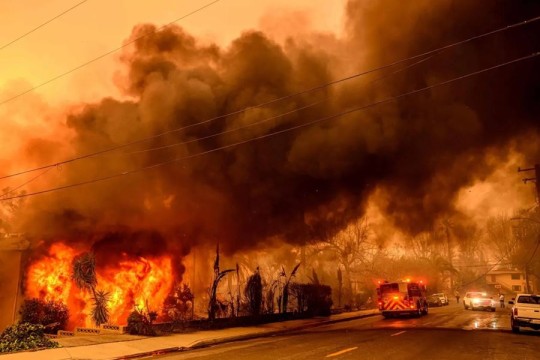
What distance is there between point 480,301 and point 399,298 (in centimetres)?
963

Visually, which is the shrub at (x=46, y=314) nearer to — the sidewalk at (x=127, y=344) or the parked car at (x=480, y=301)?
the sidewalk at (x=127, y=344)

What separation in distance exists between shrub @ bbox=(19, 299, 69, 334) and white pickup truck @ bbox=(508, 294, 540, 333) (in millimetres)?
15556

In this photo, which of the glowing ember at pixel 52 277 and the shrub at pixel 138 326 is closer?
the shrub at pixel 138 326

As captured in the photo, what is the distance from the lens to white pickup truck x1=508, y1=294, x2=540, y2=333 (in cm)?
1412

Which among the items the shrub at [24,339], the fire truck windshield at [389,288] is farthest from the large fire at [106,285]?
the fire truck windshield at [389,288]

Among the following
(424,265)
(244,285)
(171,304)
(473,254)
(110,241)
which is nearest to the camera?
(171,304)

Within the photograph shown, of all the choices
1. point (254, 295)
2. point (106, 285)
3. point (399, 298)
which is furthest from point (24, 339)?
point (399, 298)

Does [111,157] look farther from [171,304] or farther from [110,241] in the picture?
[171,304]

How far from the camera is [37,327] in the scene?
11344 millimetres

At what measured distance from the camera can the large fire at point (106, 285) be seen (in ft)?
54.0

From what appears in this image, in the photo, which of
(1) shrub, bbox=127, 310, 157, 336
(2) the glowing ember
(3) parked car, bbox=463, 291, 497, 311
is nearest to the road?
(1) shrub, bbox=127, 310, 157, 336

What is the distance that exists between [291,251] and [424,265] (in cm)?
2293

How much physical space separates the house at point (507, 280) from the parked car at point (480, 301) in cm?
4703

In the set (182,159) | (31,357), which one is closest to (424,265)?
(182,159)
